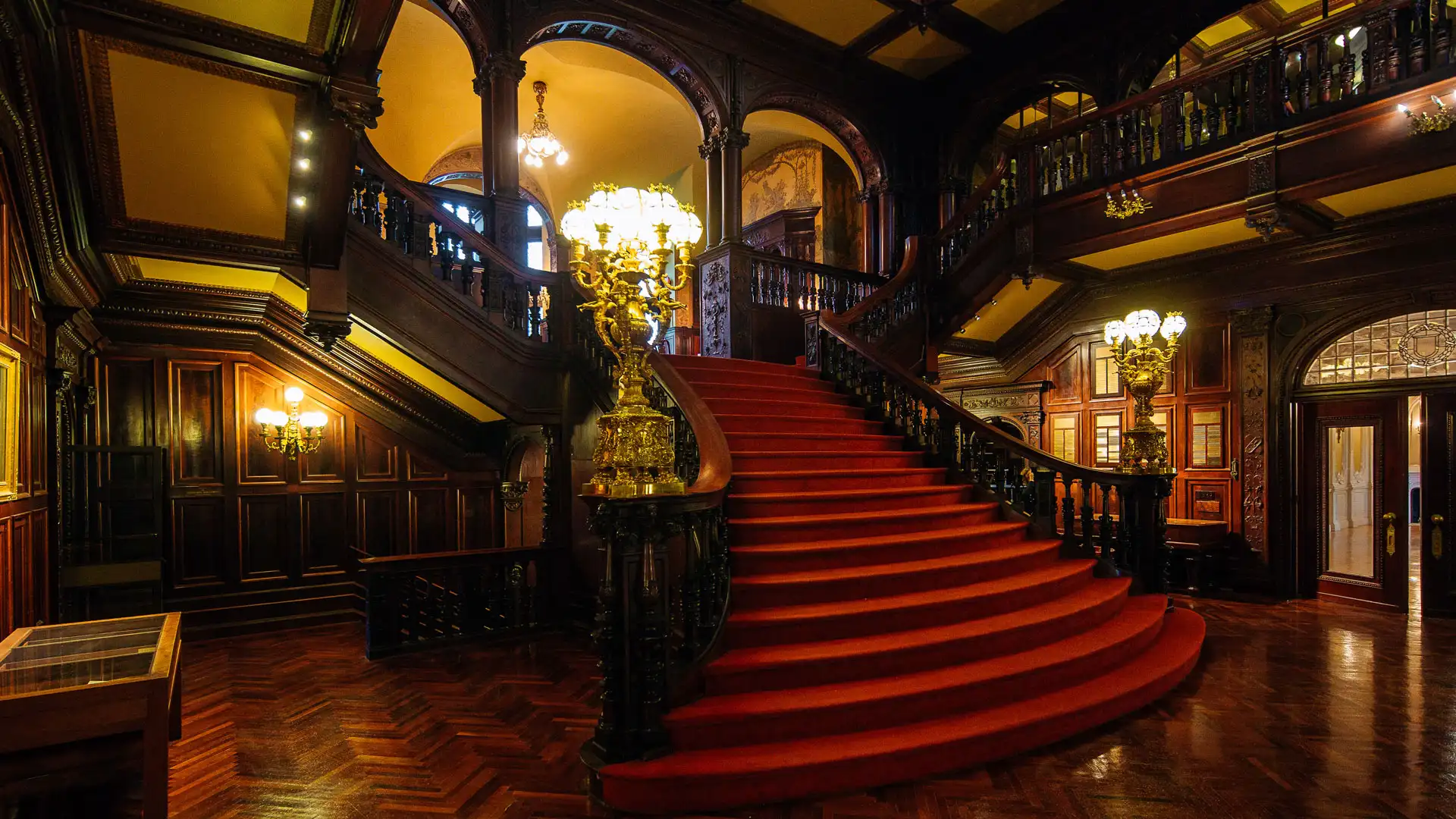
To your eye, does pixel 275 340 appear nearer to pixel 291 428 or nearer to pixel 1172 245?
pixel 291 428

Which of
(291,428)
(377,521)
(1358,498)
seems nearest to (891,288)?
(1358,498)

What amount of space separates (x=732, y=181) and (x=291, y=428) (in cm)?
549

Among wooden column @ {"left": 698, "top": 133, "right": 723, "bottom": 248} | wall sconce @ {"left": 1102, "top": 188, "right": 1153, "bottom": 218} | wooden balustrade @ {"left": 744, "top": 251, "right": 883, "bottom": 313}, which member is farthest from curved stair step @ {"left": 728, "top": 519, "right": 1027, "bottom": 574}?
wooden column @ {"left": 698, "top": 133, "right": 723, "bottom": 248}

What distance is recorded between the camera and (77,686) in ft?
6.43

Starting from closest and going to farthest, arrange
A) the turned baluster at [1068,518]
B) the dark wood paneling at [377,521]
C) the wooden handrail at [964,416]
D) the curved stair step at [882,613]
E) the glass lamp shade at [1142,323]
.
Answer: the curved stair step at [882,613]
the turned baluster at [1068,518]
the wooden handrail at [964,416]
the glass lamp shade at [1142,323]
the dark wood paneling at [377,521]

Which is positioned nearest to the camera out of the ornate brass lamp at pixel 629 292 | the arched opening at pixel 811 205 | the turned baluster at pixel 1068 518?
the ornate brass lamp at pixel 629 292

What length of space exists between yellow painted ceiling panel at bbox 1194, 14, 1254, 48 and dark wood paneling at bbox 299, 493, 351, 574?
10884 mm

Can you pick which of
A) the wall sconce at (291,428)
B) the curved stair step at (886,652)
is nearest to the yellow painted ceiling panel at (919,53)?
the curved stair step at (886,652)

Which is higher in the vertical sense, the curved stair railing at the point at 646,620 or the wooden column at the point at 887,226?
the wooden column at the point at 887,226

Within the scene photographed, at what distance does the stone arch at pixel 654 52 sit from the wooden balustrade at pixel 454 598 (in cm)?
498

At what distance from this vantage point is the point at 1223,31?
332 inches

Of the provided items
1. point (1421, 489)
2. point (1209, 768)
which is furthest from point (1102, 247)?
point (1209, 768)

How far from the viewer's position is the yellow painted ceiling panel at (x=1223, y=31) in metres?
8.16

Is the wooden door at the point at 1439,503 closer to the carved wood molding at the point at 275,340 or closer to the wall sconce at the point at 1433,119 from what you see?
the wall sconce at the point at 1433,119
